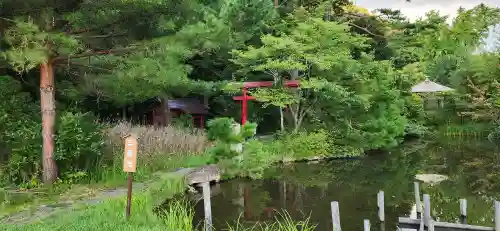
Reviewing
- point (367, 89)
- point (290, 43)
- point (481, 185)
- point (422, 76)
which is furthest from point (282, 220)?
point (422, 76)

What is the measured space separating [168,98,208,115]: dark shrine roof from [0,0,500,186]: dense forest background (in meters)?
0.52

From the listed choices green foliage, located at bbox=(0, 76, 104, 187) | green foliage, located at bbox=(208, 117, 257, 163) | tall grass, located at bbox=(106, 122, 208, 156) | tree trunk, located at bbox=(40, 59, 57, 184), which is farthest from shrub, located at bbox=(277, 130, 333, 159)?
tree trunk, located at bbox=(40, 59, 57, 184)

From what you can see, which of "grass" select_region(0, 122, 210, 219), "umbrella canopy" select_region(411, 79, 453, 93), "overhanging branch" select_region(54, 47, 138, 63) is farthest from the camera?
"umbrella canopy" select_region(411, 79, 453, 93)

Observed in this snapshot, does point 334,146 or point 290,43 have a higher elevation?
point 290,43

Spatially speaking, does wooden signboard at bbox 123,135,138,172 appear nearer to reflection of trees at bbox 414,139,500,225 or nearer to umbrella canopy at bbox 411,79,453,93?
reflection of trees at bbox 414,139,500,225

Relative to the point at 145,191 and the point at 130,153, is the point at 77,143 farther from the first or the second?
the point at 130,153

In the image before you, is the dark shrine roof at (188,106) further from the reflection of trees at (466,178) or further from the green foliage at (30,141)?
the green foliage at (30,141)

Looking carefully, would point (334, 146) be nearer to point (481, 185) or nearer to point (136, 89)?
point (481, 185)

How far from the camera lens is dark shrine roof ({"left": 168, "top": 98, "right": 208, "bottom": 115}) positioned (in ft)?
68.4

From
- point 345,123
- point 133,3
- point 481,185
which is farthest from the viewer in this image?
point 345,123

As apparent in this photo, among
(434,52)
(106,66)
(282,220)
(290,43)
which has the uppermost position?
(434,52)

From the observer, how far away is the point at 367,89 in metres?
18.9

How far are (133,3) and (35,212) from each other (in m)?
3.58

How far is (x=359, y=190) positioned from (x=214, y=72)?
9.11m
